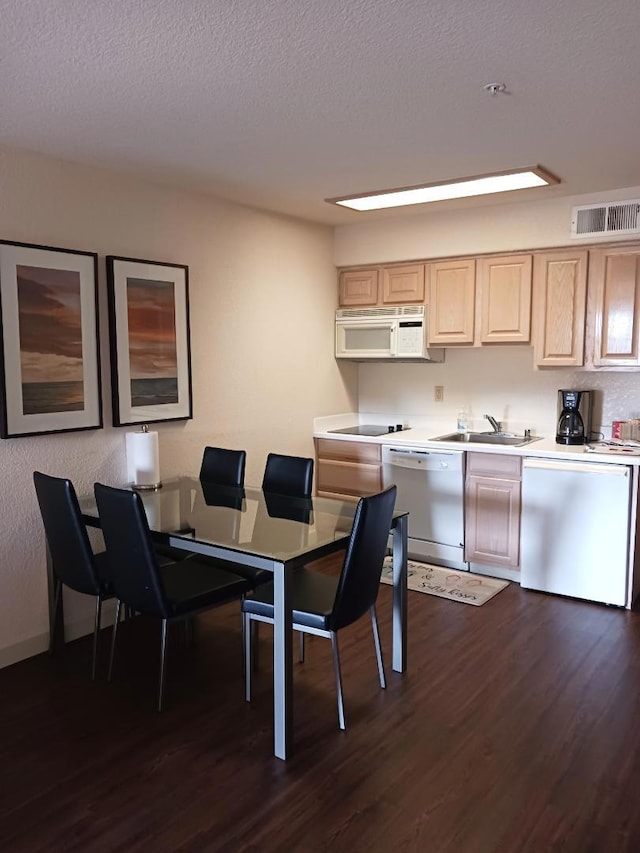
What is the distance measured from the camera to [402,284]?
4828 millimetres

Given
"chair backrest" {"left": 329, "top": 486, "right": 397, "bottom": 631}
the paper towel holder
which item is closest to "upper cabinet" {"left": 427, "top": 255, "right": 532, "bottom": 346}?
"chair backrest" {"left": 329, "top": 486, "right": 397, "bottom": 631}

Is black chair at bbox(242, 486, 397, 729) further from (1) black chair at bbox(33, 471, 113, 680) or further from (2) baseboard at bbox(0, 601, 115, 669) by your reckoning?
(2) baseboard at bbox(0, 601, 115, 669)

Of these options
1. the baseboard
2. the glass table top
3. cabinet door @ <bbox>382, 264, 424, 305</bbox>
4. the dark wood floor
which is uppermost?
cabinet door @ <bbox>382, 264, 424, 305</bbox>

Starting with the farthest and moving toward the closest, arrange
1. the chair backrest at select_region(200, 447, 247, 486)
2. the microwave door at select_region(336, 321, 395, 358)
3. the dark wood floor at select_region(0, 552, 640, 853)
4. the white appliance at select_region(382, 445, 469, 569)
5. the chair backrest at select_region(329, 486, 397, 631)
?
the microwave door at select_region(336, 321, 395, 358) < the white appliance at select_region(382, 445, 469, 569) < the chair backrest at select_region(200, 447, 247, 486) < the chair backrest at select_region(329, 486, 397, 631) < the dark wood floor at select_region(0, 552, 640, 853)

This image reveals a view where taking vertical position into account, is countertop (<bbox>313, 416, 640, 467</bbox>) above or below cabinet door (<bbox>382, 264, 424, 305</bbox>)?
below

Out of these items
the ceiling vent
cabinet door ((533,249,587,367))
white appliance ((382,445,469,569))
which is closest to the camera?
the ceiling vent

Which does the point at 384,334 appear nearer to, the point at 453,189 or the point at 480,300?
the point at 480,300

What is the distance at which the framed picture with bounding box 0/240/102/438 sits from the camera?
10.0 feet

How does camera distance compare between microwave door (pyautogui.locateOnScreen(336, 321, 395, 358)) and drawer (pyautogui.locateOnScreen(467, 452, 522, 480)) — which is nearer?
drawer (pyautogui.locateOnScreen(467, 452, 522, 480))

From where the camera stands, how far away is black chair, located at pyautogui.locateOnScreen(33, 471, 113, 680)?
282 cm

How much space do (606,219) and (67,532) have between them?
3.42 meters

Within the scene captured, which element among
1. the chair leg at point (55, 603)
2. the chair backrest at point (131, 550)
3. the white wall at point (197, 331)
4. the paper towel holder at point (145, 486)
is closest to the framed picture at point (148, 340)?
the white wall at point (197, 331)

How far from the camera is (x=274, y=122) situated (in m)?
2.72

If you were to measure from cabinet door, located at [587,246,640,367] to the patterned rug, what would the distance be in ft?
5.03
